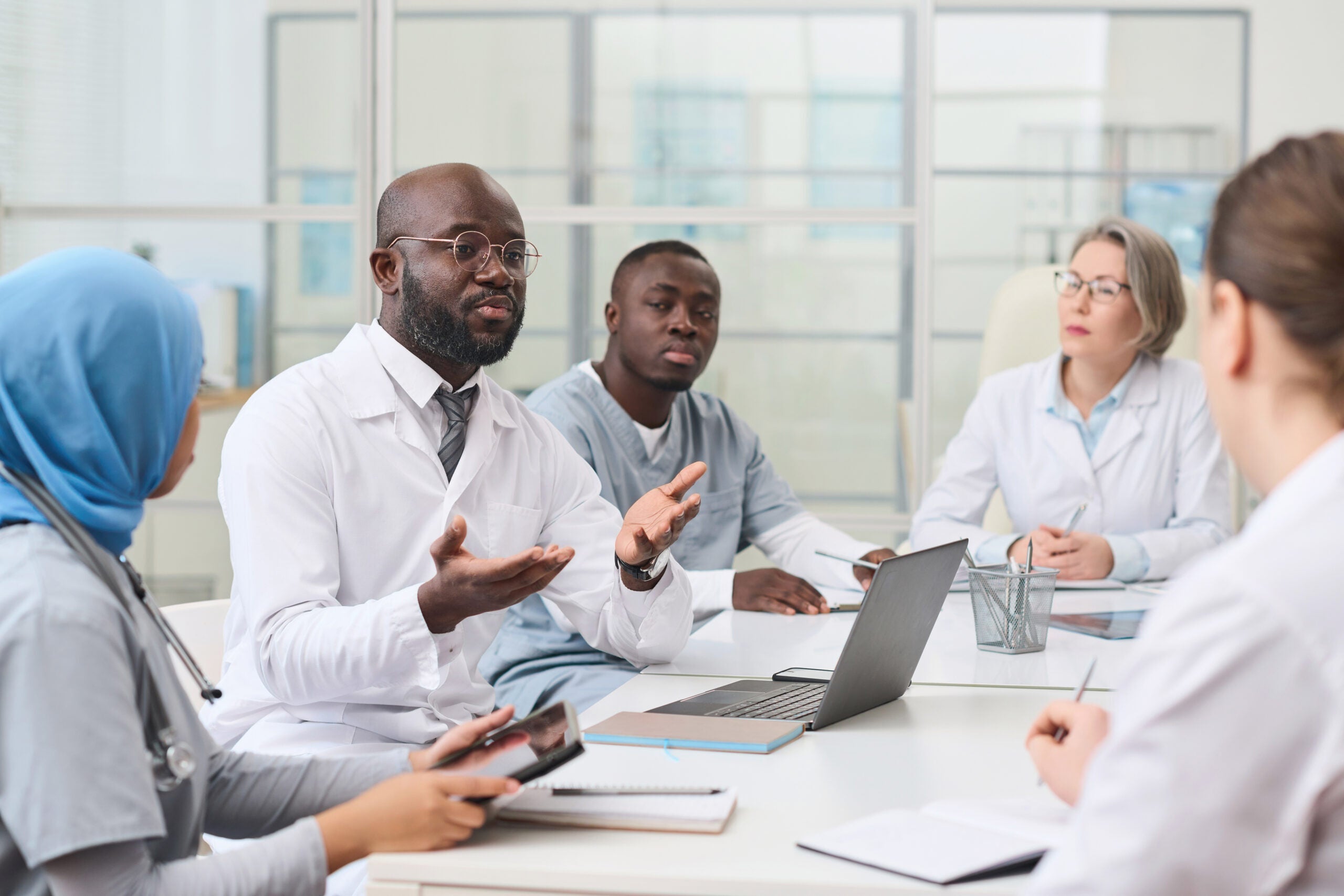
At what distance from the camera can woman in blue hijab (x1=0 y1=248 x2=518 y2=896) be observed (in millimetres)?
843

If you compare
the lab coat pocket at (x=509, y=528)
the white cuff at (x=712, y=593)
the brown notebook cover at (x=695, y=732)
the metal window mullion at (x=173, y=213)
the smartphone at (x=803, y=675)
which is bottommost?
the white cuff at (x=712, y=593)

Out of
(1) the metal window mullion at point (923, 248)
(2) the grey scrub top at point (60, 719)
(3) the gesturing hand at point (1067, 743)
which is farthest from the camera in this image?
(1) the metal window mullion at point (923, 248)

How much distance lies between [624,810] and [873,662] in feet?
1.49

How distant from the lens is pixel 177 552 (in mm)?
4223

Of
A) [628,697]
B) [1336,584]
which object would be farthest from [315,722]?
[1336,584]

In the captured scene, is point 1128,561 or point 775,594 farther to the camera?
point 1128,561

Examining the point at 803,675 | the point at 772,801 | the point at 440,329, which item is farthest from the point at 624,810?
the point at 440,329

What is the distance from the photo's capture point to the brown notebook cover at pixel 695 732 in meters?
1.20

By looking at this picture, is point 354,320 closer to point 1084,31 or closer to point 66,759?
point 1084,31

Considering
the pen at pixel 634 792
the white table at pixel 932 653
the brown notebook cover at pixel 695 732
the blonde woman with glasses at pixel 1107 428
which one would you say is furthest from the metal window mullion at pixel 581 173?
the pen at pixel 634 792

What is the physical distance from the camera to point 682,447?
2482 mm

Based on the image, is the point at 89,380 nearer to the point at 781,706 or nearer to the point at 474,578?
the point at 474,578

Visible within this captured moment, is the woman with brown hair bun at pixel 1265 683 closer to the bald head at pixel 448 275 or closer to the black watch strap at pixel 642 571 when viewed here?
the black watch strap at pixel 642 571

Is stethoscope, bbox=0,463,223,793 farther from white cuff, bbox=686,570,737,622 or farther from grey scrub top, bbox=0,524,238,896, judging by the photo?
white cuff, bbox=686,570,737,622
